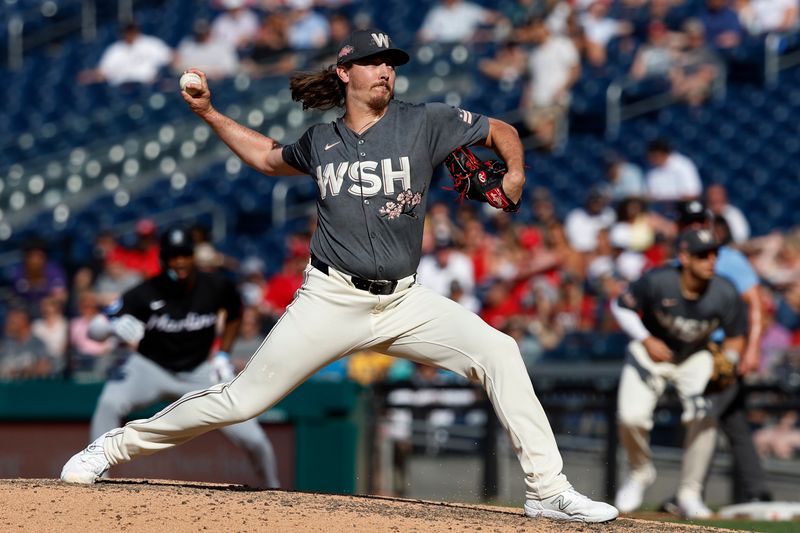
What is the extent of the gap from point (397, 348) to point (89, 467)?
1.40 metres

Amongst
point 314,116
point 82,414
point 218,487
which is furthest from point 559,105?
point 218,487

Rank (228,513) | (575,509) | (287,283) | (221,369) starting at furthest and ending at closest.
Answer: (287,283) → (221,369) → (575,509) → (228,513)

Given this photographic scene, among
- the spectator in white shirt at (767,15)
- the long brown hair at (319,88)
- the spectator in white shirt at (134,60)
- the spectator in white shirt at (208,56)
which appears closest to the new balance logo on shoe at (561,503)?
the long brown hair at (319,88)

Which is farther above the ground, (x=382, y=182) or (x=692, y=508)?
(x=382, y=182)

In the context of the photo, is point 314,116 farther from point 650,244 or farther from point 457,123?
point 457,123

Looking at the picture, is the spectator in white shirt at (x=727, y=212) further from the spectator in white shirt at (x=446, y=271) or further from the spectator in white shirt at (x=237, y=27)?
the spectator in white shirt at (x=237, y=27)

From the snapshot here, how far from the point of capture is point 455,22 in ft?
54.2

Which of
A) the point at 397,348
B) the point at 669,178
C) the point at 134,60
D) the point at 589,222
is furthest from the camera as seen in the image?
the point at 134,60

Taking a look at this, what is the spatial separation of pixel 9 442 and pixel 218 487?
12.3ft

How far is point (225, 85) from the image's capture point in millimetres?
16594

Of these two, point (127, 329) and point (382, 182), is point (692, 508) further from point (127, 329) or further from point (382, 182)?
point (382, 182)

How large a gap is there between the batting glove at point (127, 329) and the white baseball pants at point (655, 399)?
2.86 m

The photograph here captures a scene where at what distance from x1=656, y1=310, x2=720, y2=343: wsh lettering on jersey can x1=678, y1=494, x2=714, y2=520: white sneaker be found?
3.06 ft

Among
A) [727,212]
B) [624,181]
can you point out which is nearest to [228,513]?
[727,212]
